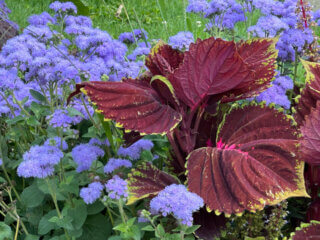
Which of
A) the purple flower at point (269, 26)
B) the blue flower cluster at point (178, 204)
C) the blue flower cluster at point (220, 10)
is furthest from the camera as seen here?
the blue flower cluster at point (220, 10)

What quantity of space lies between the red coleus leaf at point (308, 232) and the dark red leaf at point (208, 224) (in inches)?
7.9

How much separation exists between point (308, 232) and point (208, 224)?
10.7 inches

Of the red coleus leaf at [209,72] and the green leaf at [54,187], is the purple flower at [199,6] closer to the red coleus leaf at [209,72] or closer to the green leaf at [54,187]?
the red coleus leaf at [209,72]

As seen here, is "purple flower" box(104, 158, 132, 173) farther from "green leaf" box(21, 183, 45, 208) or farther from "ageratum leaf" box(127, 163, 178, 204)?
"green leaf" box(21, 183, 45, 208)

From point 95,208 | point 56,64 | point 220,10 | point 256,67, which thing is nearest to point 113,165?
point 95,208

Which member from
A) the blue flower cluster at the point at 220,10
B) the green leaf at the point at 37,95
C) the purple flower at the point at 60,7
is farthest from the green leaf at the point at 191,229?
the purple flower at the point at 60,7

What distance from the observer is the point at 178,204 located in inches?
40.5

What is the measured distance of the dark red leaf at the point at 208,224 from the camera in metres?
1.31

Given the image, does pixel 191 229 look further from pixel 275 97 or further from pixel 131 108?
pixel 275 97

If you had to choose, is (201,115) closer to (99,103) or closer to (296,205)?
(99,103)

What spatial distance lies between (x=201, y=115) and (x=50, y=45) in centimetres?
64

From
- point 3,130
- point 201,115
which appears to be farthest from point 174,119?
point 3,130

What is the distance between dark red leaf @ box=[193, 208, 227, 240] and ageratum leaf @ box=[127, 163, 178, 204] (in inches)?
4.8

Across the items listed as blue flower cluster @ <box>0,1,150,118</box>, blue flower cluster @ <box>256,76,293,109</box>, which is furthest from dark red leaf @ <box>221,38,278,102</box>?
blue flower cluster @ <box>0,1,150,118</box>
